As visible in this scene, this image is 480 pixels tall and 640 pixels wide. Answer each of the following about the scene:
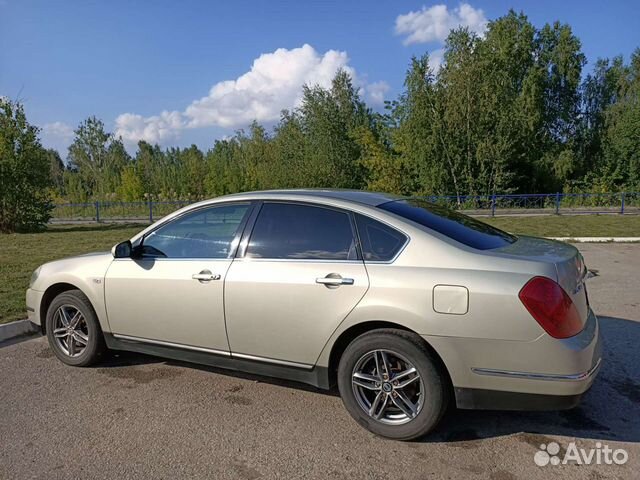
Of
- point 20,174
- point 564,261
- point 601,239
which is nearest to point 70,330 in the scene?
point 564,261

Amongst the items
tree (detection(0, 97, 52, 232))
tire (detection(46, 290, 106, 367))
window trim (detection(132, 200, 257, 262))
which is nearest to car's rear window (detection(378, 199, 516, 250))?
window trim (detection(132, 200, 257, 262))

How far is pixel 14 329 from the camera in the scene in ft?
17.8

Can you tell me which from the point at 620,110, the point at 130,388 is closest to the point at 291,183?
the point at 130,388

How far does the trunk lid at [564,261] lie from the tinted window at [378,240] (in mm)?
661

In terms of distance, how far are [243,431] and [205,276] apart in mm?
1148

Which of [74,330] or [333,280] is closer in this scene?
[333,280]

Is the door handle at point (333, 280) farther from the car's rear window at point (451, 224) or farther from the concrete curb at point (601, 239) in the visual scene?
the concrete curb at point (601, 239)

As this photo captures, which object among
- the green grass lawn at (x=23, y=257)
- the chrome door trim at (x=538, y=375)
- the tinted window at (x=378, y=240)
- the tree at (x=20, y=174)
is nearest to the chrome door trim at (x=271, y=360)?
the tinted window at (x=378, y=240)

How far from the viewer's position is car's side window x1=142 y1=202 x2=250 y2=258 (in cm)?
383

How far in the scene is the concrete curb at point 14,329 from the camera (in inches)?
208

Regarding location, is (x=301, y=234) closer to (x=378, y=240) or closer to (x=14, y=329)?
(x=378, y=240)

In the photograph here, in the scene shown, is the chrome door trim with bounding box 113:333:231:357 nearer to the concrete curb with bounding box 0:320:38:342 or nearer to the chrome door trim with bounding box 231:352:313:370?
the chrome door trim with bounding box 231:352:313:370

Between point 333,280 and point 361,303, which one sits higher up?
point 333,280

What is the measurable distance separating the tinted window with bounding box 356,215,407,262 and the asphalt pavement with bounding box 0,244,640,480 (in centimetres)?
118
